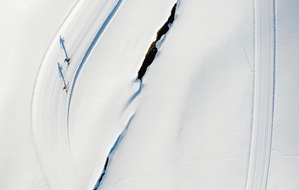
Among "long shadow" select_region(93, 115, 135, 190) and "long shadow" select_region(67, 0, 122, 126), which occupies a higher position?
"long shadow" select_region(67, 0, 122, 126)

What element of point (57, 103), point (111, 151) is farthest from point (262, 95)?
point (57, 103)

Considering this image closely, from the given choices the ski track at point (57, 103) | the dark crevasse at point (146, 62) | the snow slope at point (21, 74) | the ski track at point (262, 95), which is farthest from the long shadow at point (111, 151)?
the ski track at point (262, 95)

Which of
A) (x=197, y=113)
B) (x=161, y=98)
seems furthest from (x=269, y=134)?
(x=161, y=98)

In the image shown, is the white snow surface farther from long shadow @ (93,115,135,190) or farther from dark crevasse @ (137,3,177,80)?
dark crevasse @ (137,3,177,80)

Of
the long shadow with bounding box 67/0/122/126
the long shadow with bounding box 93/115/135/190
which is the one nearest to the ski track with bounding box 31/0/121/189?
the long shadow with bounding box 67/0/122/126

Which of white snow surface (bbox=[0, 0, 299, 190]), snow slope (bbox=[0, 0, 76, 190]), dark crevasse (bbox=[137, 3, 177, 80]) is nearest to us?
white snow surface (bbox=[0, 0, 299, 190])

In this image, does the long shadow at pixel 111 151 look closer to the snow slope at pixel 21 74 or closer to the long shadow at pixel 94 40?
the snow slope at pixel 21 74

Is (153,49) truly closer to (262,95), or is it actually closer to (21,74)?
(262,95)
